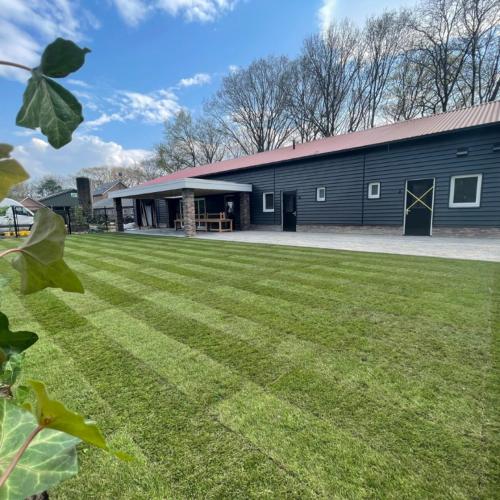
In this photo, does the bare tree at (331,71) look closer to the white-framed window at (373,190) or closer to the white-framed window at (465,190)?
the white-framed window at (373,190)

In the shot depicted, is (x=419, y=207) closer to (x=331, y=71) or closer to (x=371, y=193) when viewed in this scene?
(x=371, y=193)

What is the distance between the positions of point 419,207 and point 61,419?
39.7ft

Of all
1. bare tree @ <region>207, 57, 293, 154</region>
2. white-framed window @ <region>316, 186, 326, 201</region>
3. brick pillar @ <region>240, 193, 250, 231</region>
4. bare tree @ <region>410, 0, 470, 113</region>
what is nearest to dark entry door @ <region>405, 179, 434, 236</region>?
white-framed window @ <region>316, 186, 326, 201</region>

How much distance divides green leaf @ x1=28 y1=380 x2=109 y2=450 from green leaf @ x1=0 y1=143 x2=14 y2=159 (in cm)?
30

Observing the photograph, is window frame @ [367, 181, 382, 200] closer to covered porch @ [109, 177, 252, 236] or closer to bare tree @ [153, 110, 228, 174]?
covered porch @ [109, 177, 252, 236]

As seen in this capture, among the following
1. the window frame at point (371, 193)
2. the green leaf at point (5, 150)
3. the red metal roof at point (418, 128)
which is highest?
the red metal roof at point (418, 128)

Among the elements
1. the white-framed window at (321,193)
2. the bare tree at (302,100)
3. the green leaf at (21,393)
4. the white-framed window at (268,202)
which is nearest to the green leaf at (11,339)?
the green leaf at (21,393)

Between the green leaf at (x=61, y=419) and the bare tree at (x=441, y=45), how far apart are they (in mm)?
23607

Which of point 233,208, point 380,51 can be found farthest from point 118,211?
point 380,51

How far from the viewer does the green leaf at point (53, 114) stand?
423 mm

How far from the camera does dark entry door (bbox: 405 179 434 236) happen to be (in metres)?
10.3

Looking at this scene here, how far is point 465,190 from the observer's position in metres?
9.78

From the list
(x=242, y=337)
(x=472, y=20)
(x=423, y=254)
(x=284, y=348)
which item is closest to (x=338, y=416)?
(x=284, y=348)

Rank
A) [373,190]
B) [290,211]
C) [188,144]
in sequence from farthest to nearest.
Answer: [188,144] → [290,211] → [373,190]
